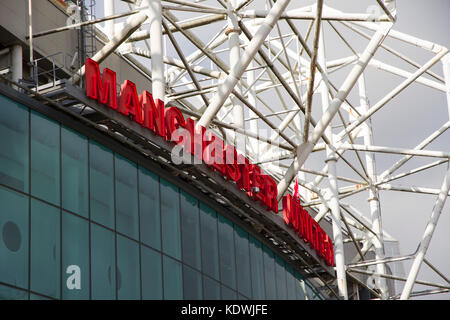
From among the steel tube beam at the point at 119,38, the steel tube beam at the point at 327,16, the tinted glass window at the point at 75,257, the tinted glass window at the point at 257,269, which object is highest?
the steel tube beam at the point at 327,16

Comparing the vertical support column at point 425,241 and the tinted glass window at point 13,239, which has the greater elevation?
the vertical support column at point 425,241

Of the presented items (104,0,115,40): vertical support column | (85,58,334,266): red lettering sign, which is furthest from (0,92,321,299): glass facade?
(104,0,115,40): vertical support column

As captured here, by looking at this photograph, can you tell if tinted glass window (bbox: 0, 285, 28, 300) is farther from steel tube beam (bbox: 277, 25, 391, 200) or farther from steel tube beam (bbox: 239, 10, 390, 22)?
steel tube beam (bbox: 239, 10, 390, 22)

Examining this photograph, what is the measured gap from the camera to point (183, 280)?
1325 inches

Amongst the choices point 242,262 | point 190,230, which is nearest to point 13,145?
point 190,230

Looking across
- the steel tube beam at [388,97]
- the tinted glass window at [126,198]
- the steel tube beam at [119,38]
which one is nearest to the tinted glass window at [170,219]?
the tinted glass window at [126,198]

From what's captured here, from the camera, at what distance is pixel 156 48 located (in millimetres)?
35062

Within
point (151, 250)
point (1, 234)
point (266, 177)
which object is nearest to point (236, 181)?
point (266, 177)

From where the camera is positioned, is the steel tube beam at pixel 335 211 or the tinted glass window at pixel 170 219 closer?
the tinted glass window at pixel 170 219

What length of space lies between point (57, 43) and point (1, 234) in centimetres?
1201

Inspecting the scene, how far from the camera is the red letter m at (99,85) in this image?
3002 cm

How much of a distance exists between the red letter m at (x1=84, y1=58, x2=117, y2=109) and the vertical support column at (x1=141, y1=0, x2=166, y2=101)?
3286 mm

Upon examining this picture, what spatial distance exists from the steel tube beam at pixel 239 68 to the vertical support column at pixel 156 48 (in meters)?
2.20

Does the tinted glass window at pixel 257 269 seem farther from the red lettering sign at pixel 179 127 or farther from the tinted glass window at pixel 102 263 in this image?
the tinted glass window at pixel 102 263
